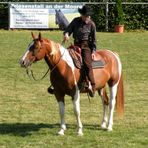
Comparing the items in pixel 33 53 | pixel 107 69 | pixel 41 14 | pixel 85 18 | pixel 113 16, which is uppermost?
pixel 85 18

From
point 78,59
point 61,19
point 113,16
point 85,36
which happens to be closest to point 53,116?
point 78,59

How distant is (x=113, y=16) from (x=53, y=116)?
935 inches

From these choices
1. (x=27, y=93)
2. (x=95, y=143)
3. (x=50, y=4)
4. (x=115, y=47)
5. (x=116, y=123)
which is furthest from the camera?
(x=50, y=4)

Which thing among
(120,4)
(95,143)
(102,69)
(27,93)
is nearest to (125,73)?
(27,93)

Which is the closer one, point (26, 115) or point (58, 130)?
point (58, 130)

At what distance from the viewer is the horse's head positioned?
28.6ft

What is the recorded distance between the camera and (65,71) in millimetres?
9031

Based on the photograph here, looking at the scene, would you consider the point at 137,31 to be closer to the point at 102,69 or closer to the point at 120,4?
the point at 120,4

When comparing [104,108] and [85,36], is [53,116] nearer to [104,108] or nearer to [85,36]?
[104,108]

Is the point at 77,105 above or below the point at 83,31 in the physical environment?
below

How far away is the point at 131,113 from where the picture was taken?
11203mm

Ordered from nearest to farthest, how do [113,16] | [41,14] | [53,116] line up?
1. [53,116]
2. [41,14]
3. [113,16]

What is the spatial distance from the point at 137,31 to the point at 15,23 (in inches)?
304

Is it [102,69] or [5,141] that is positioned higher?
[102,69]
